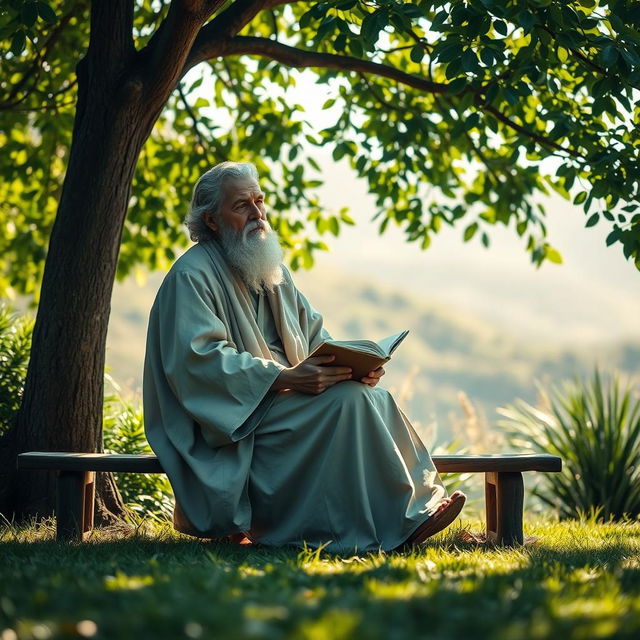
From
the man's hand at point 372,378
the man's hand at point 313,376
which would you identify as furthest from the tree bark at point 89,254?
the man's hand at point 372,378

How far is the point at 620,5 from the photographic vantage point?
4461 mm

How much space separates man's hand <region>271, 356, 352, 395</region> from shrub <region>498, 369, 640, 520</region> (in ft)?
11.7

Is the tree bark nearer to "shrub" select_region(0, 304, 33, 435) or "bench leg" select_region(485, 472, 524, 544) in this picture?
"shrub" select_region(0, 304, 33, 435)

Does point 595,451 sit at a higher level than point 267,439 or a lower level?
lower

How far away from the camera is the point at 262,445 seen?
13.8 feet

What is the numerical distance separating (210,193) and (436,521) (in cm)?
214

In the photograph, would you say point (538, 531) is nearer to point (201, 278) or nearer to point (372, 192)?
point (201, 278)

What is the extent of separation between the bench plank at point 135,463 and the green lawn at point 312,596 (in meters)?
0.53

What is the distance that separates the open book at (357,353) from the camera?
4.01m

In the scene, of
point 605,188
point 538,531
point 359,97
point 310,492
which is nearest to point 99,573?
point 310,492

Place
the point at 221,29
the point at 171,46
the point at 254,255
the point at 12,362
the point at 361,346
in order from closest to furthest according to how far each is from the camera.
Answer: the point at 361,346 < the point at 254,255 < the point at 171,46 < the point at 221,29 < the point at 12,362

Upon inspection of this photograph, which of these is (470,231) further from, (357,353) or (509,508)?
(357,353)

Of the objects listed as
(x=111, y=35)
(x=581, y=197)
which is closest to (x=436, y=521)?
(x=581, y=197)

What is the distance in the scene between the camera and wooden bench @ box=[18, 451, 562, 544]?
425cm
